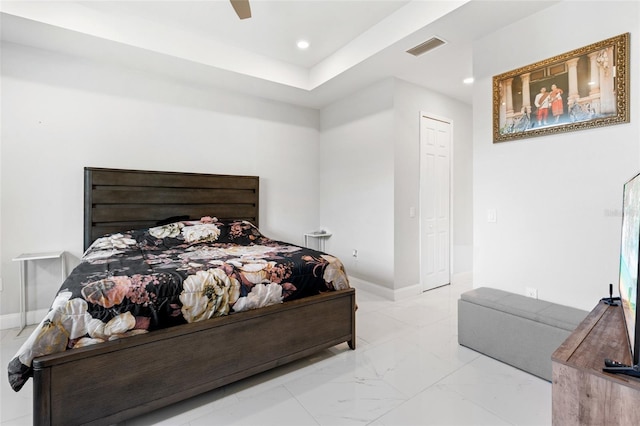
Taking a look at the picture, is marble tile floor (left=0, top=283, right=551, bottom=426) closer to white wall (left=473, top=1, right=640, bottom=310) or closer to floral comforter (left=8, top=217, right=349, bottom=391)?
floral comforter (left=8, top=217, right=349, bottom=391)

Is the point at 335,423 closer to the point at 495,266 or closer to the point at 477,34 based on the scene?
the point at 495,266

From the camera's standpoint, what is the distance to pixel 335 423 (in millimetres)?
1671

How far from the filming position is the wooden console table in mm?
909

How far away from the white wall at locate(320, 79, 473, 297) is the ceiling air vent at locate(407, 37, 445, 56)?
2.11ft

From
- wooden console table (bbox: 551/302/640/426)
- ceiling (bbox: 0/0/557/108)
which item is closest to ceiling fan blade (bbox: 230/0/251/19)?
ceiling (bbox: 0/0/557/108)

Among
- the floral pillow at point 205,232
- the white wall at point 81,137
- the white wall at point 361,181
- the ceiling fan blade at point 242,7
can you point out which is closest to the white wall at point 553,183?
the white wall at point 361,181

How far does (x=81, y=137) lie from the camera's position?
3.25 metres

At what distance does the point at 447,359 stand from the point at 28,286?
13.1 ft

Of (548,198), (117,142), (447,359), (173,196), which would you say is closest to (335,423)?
(447,359)

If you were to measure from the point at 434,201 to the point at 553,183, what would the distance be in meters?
1.89

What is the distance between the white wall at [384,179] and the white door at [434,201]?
5.0 inches

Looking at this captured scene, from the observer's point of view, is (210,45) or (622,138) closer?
(622,138)

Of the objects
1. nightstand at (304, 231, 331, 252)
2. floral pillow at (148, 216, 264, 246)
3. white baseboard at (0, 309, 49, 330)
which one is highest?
floral pillow at (148, 216, 264, 246)

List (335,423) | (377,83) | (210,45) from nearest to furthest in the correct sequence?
(335,423)
(210,45)
(377,83)
